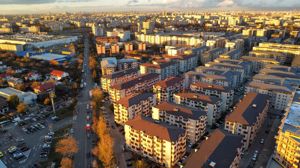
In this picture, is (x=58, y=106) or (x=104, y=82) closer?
(x=58, y=106)

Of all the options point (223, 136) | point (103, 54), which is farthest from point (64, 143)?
point (103, 54)

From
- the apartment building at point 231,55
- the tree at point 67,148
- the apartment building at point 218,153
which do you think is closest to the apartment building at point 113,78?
the tree at point 67,148

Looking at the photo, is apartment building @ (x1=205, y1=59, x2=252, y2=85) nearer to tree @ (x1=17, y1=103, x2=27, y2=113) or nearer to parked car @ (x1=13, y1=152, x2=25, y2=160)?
tree @ (x1=17, y1=103, x2=27, y2=113)

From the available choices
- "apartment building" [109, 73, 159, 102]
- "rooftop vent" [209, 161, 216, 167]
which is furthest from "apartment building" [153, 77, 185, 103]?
"rooftop vent" [209, 161, 216, 167]

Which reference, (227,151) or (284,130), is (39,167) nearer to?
(227,151)

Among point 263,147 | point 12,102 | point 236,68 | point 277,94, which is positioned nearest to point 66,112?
point 12,102

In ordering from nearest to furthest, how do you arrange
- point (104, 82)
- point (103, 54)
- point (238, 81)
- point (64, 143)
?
point (64, 143), point (104, 82), point (238, 81), point (103, 54)

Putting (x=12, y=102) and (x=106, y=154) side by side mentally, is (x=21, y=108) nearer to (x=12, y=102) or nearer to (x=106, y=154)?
(x=12, y=102)
